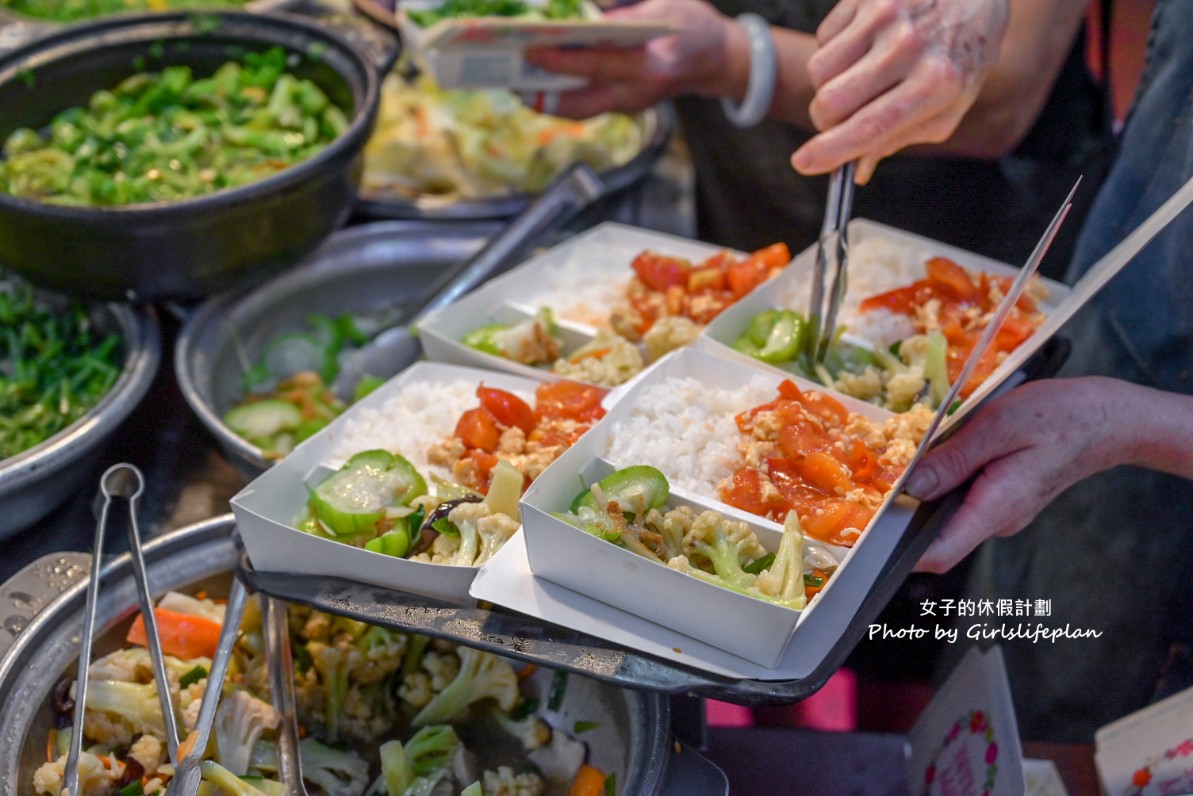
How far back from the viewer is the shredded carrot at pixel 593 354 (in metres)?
1.81

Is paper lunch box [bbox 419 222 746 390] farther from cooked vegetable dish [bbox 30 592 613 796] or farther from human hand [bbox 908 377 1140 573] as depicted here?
human hand [bbox 908 377 1140 573]

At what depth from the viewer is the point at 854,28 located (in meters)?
1.64

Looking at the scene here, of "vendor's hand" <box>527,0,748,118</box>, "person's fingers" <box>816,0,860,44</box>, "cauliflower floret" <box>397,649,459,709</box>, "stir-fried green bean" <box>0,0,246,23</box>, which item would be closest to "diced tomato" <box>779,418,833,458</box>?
"cauliflower floret" <box>397,649,459,709</box>

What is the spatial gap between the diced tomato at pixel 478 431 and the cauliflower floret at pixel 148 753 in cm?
67

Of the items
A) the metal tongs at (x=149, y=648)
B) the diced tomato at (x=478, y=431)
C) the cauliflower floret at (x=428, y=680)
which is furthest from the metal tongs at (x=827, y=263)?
the metal tongs at (x=149, y=648)

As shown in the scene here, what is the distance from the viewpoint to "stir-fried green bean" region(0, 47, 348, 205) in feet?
6.91

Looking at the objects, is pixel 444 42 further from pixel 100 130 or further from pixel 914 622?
pixel 914 622

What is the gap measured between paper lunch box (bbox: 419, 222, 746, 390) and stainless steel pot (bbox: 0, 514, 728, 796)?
557 millimetres

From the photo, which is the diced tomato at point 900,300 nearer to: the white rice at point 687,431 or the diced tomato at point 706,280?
the diced tomato at point 706,280

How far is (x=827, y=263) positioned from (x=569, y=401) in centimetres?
57

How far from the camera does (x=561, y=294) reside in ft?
6.76

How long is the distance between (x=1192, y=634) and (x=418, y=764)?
5.71ft

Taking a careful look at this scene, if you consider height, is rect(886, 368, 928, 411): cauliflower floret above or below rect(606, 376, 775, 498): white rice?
above

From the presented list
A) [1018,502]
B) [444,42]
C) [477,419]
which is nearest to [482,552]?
[477,419]
